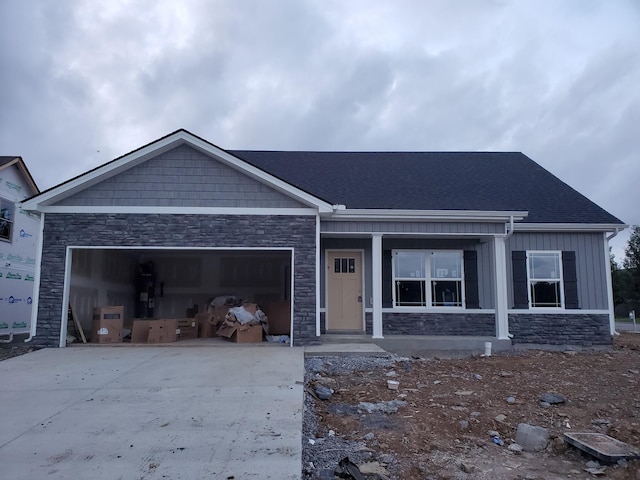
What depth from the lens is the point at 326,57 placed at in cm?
1404

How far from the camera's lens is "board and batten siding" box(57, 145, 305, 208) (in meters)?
10.2

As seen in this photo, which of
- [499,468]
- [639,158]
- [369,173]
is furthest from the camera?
[639,158]

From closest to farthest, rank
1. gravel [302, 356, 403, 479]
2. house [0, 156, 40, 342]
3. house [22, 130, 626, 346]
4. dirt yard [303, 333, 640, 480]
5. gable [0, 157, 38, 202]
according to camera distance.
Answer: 1. gravel [302, 356, 403, 479]
2. dirt yard [303, 333, 640, 480]
3. house [22, 130, 626, 346]
4. house [0, 156, 40, 342]
5. gable [0, 157, 38, 202]

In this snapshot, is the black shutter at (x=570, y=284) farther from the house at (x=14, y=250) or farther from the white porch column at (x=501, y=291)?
the house at (x=14, y=250)

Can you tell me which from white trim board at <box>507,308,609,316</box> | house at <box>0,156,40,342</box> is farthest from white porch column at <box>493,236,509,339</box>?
house at <box>0,156,40,342</box>

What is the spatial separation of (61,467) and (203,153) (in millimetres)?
7379

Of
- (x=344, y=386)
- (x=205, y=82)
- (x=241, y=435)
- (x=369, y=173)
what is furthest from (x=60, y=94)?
(x=241, y=435)

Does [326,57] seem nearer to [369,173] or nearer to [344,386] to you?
[369,173]

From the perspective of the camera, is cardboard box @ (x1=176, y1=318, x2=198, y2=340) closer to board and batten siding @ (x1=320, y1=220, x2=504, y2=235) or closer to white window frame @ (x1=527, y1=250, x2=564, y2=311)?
board and batten siding @ (x1=320, y1=220, x2=504, y2=235)

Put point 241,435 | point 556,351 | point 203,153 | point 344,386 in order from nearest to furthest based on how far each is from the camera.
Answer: point 241,435 < point 344,386 < point 203,153 < point 556,351

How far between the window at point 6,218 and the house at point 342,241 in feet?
13.3

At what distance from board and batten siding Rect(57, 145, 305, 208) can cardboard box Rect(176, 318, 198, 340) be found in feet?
10.8

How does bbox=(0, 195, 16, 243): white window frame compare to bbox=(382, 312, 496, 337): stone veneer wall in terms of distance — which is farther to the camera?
bbox=(0, 195, 16, 243): white window frame

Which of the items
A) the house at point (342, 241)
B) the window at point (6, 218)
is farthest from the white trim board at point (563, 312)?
the window at point (6, 218)
